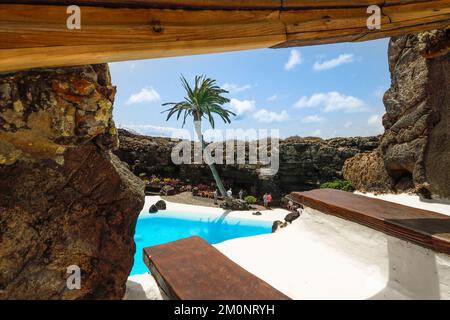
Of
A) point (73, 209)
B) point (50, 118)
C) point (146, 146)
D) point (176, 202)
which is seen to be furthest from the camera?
point (146, 146)

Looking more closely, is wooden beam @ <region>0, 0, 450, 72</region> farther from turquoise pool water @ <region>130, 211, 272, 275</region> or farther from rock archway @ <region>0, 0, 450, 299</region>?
turquoise pool water @ <region>130, 211, 272, 275</region>

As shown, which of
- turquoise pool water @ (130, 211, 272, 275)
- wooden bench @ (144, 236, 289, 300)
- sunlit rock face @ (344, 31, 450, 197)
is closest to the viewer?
wooden bench @ (144, 236, 289, 300)

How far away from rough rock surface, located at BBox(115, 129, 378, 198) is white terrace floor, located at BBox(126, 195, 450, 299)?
56.9ft

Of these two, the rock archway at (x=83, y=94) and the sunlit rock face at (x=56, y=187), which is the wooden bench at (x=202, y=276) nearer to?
the sunlit rock face at (x=56, y=187)

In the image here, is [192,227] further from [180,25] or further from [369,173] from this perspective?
[180,25]

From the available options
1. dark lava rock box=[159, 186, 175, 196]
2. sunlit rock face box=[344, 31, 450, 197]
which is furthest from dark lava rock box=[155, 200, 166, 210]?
sunlit rock face box=[344, 31, 450, 197]

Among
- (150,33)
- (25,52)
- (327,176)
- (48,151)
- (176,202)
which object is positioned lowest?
(176,202)

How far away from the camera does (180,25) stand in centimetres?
111

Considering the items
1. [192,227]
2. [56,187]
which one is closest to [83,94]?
[56,187]

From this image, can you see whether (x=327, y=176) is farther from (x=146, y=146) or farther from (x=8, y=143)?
(x=8, y=143)

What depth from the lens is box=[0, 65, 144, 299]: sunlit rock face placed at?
4.15ft

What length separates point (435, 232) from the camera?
141 cm
